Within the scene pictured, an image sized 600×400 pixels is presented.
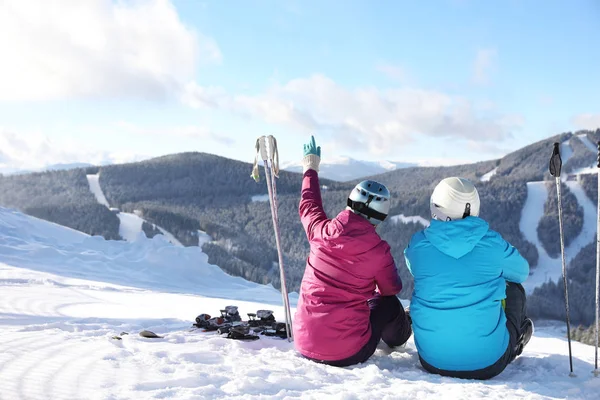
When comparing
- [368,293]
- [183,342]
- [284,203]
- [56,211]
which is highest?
[284,203]

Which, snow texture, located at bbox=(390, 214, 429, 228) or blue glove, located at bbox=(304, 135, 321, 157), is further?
snow texture, located at bbox=(390, 214, 429, 228)

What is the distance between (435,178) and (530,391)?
164m

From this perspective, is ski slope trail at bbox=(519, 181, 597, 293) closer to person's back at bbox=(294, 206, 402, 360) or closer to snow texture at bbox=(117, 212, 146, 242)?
snow texture at bbox=(117, 212, 146, 242)

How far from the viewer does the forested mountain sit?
69500 millimetres

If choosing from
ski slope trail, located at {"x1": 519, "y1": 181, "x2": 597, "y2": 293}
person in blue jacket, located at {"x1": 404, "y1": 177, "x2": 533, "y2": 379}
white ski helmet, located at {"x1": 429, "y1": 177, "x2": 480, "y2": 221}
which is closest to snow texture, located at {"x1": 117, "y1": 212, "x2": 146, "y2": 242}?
person in blue jacket, located at {"x1": 404, "y1": 177, "x2": 533, "y2": 379}

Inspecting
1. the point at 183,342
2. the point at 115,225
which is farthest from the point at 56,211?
the point at 183,342

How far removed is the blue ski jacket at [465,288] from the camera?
373 centimetres

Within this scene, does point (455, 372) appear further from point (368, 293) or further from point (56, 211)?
point (56, 211)

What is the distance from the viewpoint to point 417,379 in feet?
12.4

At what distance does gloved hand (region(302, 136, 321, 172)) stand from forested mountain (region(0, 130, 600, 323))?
165 ft

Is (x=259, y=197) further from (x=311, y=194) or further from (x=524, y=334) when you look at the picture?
(x=524, y=334)

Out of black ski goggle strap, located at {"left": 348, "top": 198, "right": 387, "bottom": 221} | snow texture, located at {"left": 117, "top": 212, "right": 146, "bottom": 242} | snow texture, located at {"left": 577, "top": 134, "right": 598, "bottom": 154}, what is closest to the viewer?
black ski goggle strap, located at {"left": 348, "top": 198, "right": 387, "bottom": 221}

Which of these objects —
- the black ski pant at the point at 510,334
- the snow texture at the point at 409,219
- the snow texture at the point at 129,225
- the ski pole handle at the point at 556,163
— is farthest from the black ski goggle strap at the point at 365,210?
the snow texture at the point at 409,219

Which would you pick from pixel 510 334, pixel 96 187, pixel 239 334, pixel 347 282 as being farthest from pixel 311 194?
pixel 96 187
